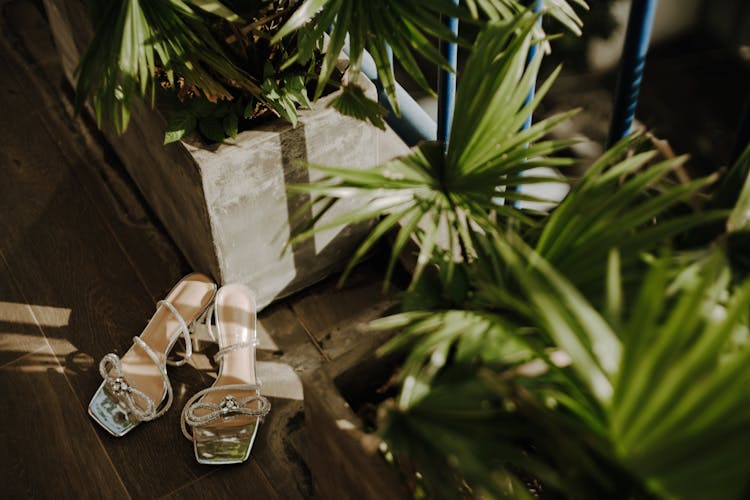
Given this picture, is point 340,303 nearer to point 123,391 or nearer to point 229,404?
point 229,404

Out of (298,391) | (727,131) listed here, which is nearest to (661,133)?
(727,131)

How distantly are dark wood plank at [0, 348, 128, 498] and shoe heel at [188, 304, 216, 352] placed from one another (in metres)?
0.26

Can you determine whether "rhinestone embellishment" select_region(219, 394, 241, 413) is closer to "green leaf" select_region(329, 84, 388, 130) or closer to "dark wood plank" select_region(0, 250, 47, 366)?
"dark wood plank" select_region(0, 250, 47, 366)

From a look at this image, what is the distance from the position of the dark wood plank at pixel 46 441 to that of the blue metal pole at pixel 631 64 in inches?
41.9

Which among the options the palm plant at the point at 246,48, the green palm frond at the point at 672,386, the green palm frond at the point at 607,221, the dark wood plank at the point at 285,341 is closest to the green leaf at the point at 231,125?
the palm plant at the point at 246,48

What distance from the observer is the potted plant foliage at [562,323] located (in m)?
0.74

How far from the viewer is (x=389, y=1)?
3.74 feet

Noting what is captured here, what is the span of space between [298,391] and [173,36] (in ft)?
2.43

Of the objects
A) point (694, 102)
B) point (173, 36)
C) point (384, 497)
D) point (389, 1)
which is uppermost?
point (389, 1)

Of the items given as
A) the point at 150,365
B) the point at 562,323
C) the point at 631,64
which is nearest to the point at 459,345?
the point at 562,323

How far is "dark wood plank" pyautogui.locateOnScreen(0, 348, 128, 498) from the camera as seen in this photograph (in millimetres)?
1575

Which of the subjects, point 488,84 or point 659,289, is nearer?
point 659,289

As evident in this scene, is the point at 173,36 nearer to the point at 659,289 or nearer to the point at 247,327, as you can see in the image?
the point at 247,327

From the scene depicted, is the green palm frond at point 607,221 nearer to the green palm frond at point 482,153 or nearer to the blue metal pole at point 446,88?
the green palm frond at point 482,153
